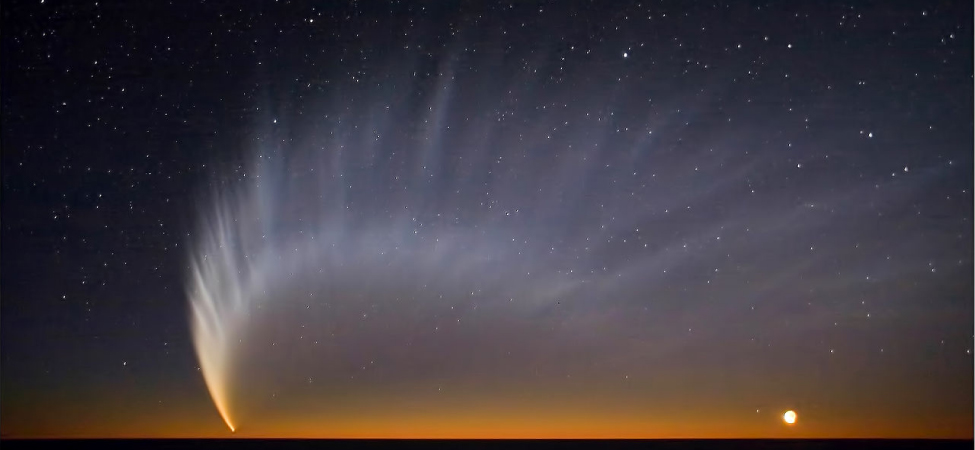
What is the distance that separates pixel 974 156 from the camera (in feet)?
11.9
